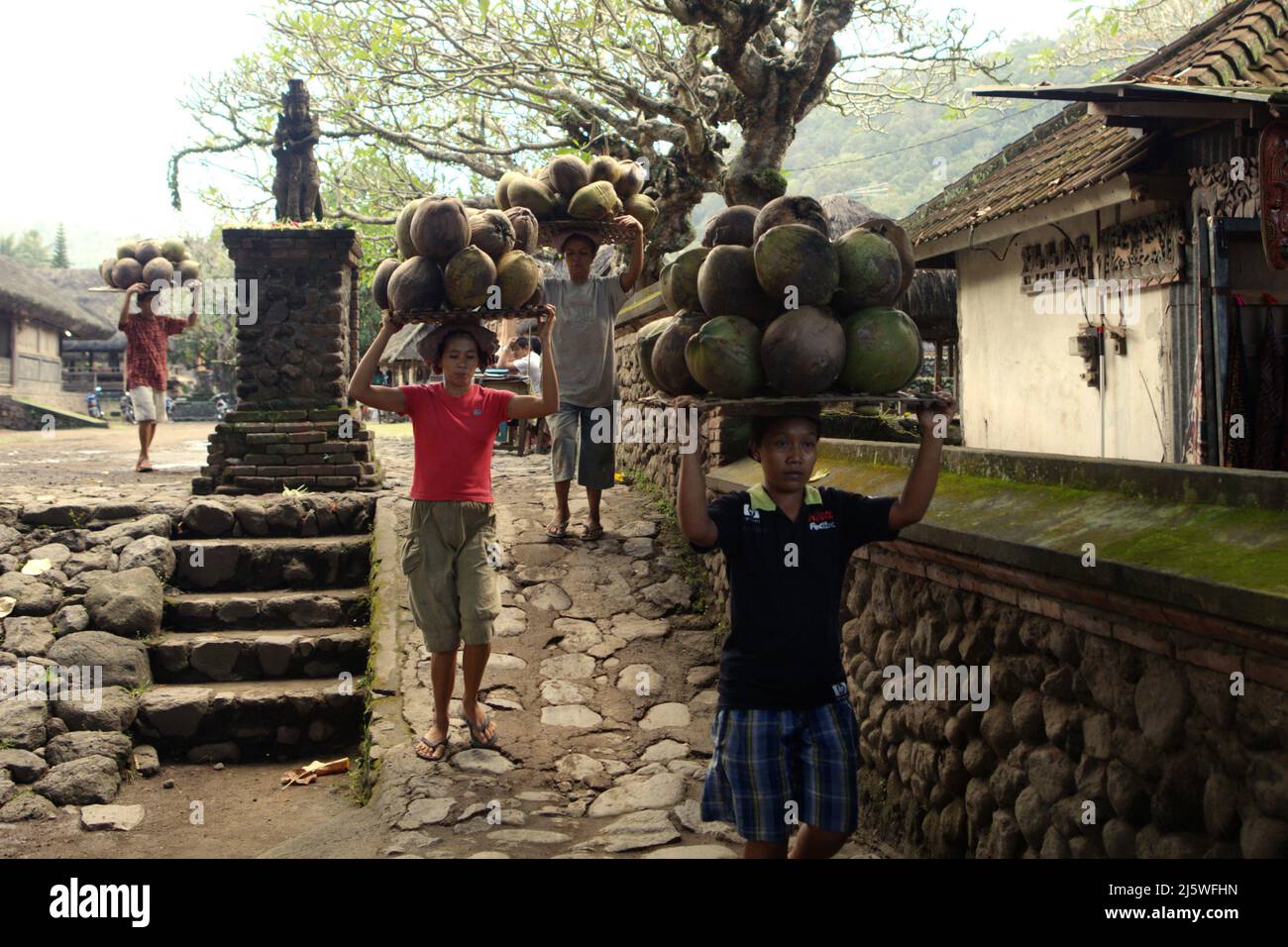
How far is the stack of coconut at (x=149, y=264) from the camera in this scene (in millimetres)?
10359

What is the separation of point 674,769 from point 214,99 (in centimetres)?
1700

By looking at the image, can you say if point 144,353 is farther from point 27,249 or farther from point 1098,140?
point 27,249

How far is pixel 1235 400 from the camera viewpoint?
22.6 feet

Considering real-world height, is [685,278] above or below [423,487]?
above

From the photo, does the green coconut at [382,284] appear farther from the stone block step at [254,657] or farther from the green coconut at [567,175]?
the stone block step at [254,657]

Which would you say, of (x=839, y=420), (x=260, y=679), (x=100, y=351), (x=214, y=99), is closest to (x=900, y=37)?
(x=839, y=420)

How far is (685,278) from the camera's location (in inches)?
153

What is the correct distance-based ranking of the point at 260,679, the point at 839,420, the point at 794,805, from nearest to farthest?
the point at 794,805 → the point at 260,679 → the point at 839,420

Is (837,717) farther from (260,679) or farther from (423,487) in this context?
(260,679)

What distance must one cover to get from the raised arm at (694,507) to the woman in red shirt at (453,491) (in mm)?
1981

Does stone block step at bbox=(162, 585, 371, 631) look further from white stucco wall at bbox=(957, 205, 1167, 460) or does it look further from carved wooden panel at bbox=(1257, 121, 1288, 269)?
carved wooden panel at bbox=(1257, 121, 1288, 269)

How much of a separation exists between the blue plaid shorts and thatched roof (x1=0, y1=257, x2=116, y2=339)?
2713 cm

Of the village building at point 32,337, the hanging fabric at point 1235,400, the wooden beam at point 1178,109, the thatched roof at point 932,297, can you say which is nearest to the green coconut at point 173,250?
the wooden beam at point 1178,109

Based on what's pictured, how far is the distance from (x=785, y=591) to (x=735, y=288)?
3.38 ft
